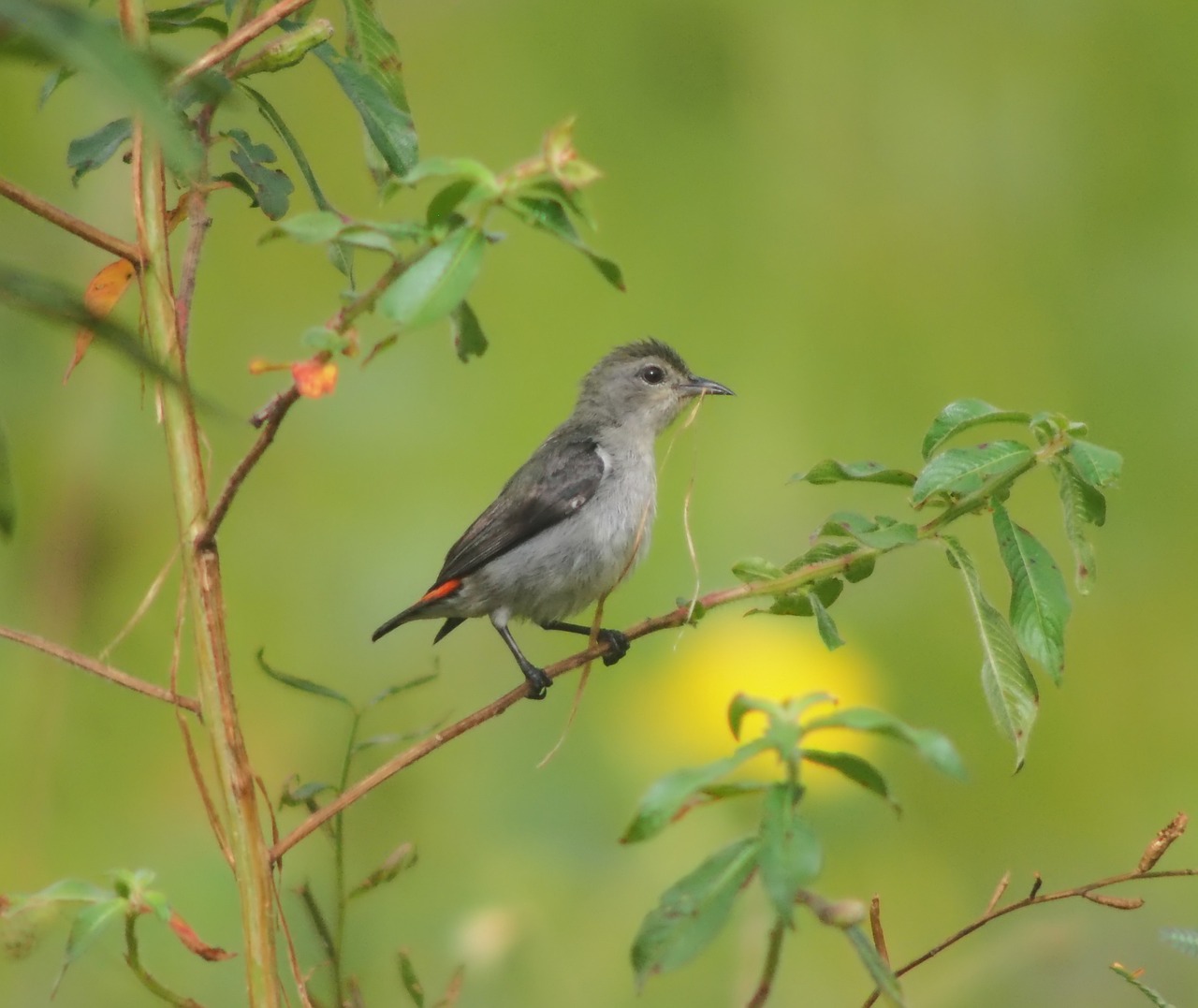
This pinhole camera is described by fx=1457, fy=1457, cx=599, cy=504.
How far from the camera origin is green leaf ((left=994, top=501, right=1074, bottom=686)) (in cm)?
142

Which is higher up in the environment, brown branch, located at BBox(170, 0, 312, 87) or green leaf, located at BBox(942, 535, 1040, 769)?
brown branch, located at BBox(170, 0, 312, 87)

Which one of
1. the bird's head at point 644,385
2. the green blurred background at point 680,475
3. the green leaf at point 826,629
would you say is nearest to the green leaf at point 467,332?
the green leaf at point 826,629

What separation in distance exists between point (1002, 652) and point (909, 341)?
12.3 ft

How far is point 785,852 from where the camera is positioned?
3.46ft

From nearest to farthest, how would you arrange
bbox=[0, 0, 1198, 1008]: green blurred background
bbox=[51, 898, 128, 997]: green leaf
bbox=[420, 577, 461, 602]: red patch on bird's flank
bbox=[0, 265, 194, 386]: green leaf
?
bbox=[0, 265, 194, 386]: green leaf < bbox=[51, 898, 128, 997]: green leaf < bbox=[420, 577, 461, 602]: red patch on bird's flank < bbox=[0, 0, 1198, 1008]: green blurred background

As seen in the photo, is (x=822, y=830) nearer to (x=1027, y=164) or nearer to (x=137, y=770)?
(x=137, y=770)

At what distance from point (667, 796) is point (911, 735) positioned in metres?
0.18

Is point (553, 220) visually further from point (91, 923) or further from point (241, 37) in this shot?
point (91, 923)

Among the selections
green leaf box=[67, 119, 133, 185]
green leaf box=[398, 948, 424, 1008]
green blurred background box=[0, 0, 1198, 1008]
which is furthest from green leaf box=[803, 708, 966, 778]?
green blurred background box=[0, 0, 1198, 1008]

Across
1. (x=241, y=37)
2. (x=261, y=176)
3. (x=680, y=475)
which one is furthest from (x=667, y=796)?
(x=680, y=475)

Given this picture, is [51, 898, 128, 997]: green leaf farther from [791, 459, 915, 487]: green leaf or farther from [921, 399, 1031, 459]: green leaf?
[921, 399, 1031, 459]: green leaf

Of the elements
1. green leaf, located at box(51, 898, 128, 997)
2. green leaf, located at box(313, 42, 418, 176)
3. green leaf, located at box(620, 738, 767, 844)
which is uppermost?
green leaf, located at box(313, 42, 418, 176)

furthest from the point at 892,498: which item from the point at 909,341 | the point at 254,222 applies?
the point at 254,222

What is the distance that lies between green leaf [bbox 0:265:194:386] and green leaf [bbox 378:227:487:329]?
31 cm
